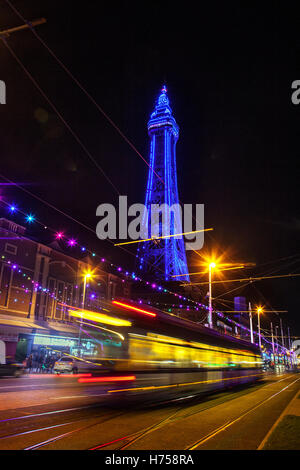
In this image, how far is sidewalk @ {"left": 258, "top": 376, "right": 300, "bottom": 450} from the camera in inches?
219

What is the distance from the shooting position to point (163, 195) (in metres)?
52.4

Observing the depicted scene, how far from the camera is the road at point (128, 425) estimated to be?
5.52m

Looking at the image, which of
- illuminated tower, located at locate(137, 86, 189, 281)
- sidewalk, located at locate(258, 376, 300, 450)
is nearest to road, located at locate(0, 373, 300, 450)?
sidewalk, located at locate(258, 376, 300, 450)

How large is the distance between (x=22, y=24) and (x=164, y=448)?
7.18 m

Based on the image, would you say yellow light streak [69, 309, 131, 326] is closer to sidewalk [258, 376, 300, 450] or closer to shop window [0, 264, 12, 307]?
sidewalk [258, 376, 300, 450]

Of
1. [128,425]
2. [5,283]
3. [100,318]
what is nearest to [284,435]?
[128,425]

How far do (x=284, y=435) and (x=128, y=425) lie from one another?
3.02m

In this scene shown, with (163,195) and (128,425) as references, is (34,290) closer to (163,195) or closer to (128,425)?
(128,425)

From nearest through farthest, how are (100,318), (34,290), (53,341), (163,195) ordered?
1. (100,318)
2. (34,290)
3. (53,341)
4. (163,195)

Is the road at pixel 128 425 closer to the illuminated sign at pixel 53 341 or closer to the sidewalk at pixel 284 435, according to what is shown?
the sidewalk at pixel 284 435

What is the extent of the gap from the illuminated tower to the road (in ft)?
111

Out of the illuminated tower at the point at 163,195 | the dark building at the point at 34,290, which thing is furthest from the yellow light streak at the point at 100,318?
the illuminated tower at the point at 163,195
